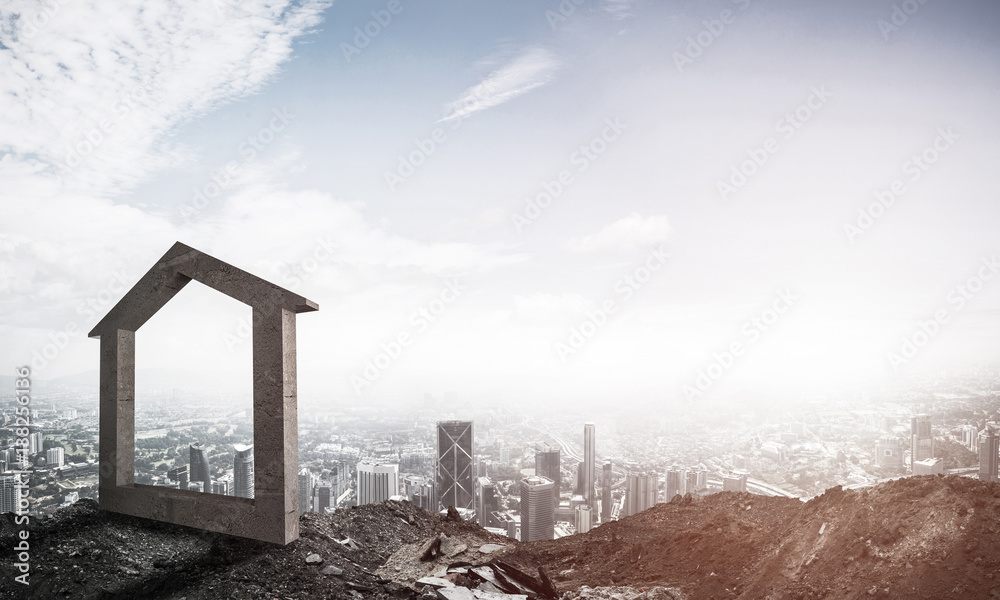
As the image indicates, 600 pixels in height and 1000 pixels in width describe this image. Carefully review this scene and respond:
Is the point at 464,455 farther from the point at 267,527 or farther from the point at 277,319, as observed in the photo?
the point at 277,319

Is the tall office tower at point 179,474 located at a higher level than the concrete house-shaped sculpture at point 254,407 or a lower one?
lower

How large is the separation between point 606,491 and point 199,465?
33.5 ft

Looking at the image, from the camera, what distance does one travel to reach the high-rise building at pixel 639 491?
481 inches

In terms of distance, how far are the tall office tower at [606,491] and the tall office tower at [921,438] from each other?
653 cm

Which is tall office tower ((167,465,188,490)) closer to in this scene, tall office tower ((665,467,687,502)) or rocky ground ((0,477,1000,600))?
rocky ground ((0,477,1000,600))

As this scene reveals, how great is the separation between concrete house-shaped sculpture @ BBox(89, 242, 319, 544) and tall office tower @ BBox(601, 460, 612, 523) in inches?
306

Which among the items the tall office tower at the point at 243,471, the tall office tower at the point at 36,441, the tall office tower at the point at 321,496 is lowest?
the tall office tower at the point at 321,496

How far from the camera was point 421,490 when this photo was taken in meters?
14.0

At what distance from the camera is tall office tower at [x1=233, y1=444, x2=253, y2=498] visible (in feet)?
34.2

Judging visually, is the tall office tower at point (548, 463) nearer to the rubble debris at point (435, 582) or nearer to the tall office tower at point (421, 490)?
the tall office tower at point (421, 490)

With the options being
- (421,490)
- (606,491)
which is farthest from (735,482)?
(421,490)

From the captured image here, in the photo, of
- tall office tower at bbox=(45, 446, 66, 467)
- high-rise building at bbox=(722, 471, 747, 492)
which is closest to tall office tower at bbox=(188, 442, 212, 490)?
tall office tower at bbox=(45, 446, 66, 467)

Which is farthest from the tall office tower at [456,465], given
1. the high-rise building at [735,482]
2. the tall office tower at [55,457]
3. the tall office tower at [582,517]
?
the tall office tower at [55,457]

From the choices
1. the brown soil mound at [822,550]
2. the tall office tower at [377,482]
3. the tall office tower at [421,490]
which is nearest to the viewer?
the brown soil mound at [822,550]
